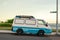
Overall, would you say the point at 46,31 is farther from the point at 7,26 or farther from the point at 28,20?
the point at 7,26

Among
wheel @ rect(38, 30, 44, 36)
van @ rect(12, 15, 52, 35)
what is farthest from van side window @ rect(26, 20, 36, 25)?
wheel @ rect(38, 30, 44, 36)

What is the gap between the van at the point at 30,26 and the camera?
92.7 feet

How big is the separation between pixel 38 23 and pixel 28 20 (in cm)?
125

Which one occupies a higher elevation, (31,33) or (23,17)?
(23,17)

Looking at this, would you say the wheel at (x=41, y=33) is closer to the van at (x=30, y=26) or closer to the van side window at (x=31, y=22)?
the van at (x=30, y=26)

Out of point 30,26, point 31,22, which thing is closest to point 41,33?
point 30,26

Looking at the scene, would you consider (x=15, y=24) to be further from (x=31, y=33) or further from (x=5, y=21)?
(x=5, y=21)

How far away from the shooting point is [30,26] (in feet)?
93.1

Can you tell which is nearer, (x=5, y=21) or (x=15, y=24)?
(x=15, y=24)

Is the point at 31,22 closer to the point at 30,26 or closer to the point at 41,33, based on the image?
the point at 30,26

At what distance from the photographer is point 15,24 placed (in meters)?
28.4

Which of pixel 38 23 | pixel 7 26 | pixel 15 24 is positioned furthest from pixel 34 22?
pixel 7 26

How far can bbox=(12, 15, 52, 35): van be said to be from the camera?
92.7 feet

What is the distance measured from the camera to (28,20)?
94.1ft
